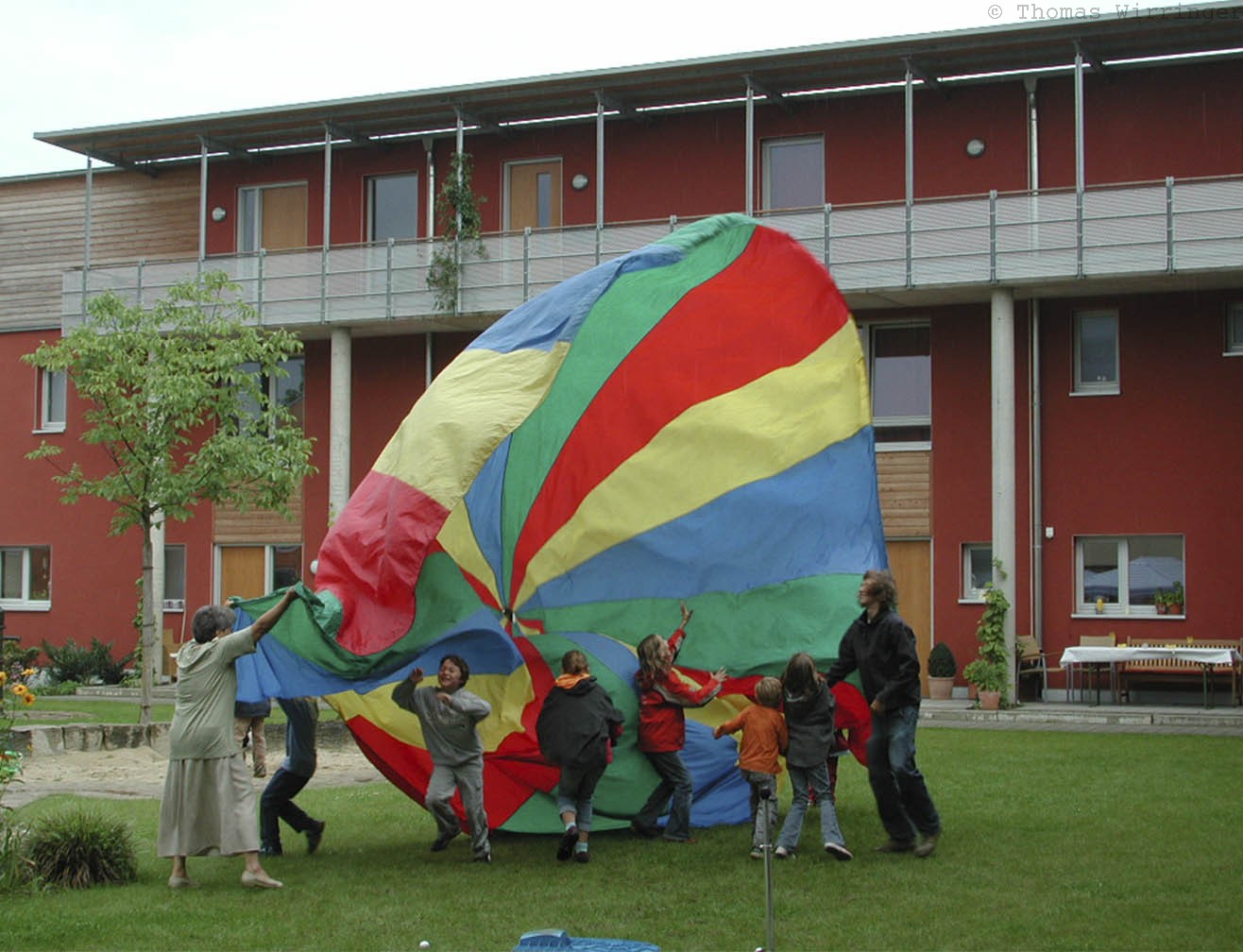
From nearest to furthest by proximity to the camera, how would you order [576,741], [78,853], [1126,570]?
1. [78,853]
2. [576,741]
3. [1126,570]

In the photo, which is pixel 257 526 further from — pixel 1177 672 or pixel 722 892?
pixel 722 892

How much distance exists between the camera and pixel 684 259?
40.6 ft

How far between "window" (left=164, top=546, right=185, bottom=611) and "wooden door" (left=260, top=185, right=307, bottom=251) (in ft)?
19.8

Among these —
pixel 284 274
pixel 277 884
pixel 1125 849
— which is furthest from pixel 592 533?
pixel 284 274

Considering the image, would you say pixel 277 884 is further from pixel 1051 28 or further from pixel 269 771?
pixel 1051 28

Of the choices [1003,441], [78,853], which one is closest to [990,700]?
[1003,441]

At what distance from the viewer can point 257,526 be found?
30.6 meters

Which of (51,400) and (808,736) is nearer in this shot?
(808,736)

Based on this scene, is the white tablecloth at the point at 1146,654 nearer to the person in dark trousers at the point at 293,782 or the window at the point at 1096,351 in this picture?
the window at the point at 1096,351

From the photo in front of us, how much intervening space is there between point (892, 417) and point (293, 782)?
17.1 metres

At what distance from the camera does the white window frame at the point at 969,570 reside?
84.6 feet

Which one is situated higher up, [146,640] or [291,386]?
[291,386]

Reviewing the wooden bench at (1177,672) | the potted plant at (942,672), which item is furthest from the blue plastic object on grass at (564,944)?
the potted plant at (942,672)

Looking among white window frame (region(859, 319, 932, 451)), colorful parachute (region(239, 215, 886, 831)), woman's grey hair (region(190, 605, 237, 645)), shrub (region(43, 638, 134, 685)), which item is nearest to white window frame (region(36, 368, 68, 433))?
shrub (region(43, 638, 134, 685))
